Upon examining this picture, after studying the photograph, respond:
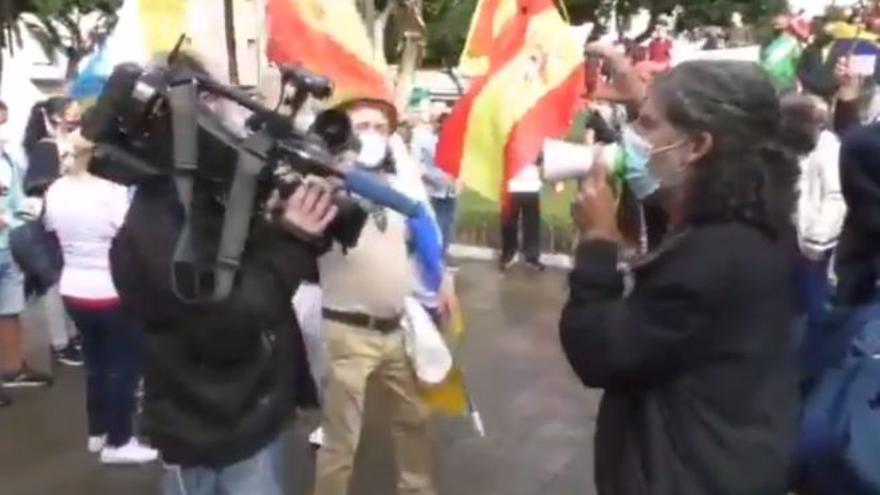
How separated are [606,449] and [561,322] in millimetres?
294

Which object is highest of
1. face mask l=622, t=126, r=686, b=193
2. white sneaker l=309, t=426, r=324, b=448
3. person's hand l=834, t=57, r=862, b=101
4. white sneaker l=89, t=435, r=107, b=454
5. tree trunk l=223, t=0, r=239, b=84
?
face mask l=622, t=126, r=686, b=193

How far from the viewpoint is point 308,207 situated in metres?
3.55

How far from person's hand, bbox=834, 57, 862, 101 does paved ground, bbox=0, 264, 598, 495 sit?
2.04m

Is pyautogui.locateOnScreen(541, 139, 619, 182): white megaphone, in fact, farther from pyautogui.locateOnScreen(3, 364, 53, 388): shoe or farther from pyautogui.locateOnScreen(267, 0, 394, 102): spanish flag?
pyautogui.locateOnScreen(3, 364, 53, 388): shoe

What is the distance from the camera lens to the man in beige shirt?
19.0ft

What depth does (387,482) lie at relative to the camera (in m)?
7.06

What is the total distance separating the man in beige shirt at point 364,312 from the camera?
5.78 metres

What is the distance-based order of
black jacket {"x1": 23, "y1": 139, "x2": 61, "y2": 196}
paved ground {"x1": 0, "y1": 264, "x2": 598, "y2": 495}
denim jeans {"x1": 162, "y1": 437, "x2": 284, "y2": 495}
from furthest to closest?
black jacket {"x1": 23, "y1": 139, "x2": 61, "y2": 196}
paved ground {"x1": 0, "y1": 264, "x2": 598, "y2": 495}
denim jeans {"x1": 162, "y1": 437, "x2": 284, "y2": 495}

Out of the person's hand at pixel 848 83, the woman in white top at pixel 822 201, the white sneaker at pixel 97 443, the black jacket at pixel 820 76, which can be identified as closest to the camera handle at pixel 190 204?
the woman in white top at pixel 822 201

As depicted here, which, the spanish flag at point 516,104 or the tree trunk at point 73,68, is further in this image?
the tree trunk at point 73,68

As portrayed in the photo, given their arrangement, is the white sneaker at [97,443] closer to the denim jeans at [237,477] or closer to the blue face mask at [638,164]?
the denim jeans at [237,477]

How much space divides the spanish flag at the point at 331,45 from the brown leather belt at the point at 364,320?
2.54ft

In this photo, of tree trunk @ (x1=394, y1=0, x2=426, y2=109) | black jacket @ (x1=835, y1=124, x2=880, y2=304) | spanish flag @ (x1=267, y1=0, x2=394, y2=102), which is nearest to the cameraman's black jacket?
black jacket @ (x1=835, y1=124, x2=880, y2=304)

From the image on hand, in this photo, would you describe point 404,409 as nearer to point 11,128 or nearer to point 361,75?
point 361,75
